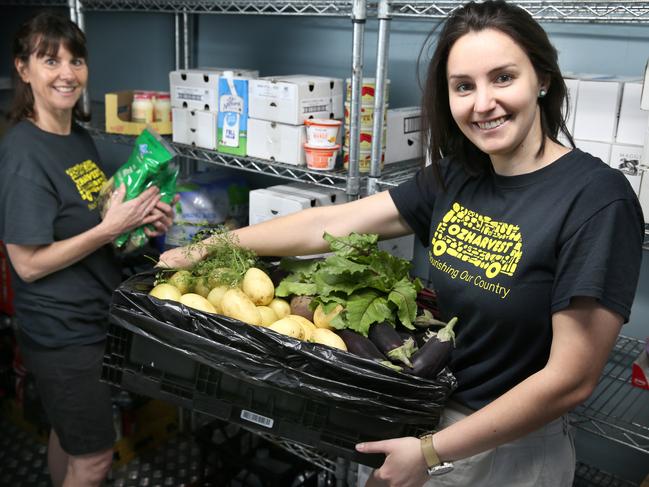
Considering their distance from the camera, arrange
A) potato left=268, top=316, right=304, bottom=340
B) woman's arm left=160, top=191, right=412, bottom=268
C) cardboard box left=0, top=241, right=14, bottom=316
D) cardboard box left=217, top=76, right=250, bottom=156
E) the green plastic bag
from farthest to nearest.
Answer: cardboard box left=0, top=241, right=14, bottom=316
cardboard box left=217, top=76, right=250, bottom=156
the green plastic bag
woman's arm left=160, top=191, right=412, bottom=268
potato left=268, top=316, right=304, bottom=340

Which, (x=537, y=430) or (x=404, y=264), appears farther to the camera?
(x=404, y=264)

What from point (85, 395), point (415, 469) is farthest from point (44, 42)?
point (415, 469)

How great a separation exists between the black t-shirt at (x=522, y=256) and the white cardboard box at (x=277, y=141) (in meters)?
0.73

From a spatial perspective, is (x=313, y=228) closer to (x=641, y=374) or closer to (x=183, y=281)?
(x=183, y=281)

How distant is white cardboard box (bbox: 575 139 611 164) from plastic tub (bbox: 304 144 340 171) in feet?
2.30

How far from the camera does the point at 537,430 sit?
4.23 feet

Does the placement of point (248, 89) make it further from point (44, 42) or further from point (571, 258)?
point (571, 258)

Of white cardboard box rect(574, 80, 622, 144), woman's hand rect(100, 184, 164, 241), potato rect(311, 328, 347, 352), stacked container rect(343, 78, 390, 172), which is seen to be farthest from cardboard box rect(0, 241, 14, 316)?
white cardboard box rect(574, 80, 622, 144)

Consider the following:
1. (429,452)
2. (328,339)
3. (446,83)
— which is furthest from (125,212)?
(429,452)

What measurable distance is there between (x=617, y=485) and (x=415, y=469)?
1223mm

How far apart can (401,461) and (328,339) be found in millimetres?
256

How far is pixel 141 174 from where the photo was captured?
1.98m

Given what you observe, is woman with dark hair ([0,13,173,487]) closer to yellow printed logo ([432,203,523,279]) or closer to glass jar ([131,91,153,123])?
glass jar ([131,91,153,123])

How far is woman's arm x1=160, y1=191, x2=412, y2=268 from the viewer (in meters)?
1.53
